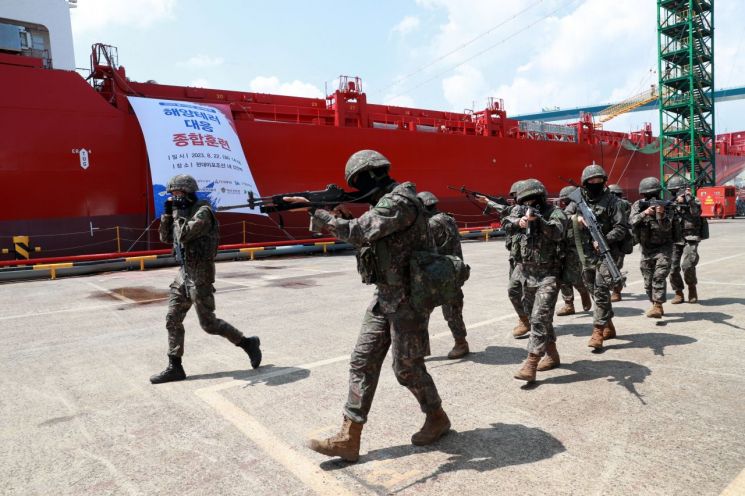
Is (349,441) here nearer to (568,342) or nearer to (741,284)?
(568,342)

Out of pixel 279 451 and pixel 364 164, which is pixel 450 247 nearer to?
pixel 364 164

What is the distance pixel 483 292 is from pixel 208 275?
5358mm

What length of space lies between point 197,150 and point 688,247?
12.4 metres

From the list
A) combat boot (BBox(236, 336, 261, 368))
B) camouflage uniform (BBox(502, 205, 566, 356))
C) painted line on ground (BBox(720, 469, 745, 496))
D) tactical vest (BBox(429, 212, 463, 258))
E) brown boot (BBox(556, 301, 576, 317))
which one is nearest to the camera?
painted line on ground (BBox(720, 469, 745, 496))

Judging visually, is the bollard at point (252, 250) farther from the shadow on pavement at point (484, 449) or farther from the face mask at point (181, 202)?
the shadow on pavement at point (484, 449)

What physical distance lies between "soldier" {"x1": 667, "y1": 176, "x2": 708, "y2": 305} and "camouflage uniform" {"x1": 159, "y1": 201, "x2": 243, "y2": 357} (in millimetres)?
6110

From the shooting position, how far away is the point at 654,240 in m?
6.54

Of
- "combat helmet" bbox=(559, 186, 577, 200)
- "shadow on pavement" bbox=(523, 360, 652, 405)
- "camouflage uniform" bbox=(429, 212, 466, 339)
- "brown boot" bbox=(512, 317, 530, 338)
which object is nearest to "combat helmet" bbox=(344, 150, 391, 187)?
"camouflage uniform" bbox=(429, 212, 466, 339)

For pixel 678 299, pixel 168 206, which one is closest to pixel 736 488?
pixel 168 206

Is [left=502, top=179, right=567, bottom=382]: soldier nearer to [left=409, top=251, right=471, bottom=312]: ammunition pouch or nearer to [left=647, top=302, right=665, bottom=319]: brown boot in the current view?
[left=409, top=251, right=471, bottom=312]: ammunition pouch

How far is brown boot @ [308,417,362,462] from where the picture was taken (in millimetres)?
2766

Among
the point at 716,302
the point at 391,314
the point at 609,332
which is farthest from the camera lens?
the point at 716,302

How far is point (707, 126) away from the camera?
97.7 feet

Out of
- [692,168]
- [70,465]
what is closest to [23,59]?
[70,465]
